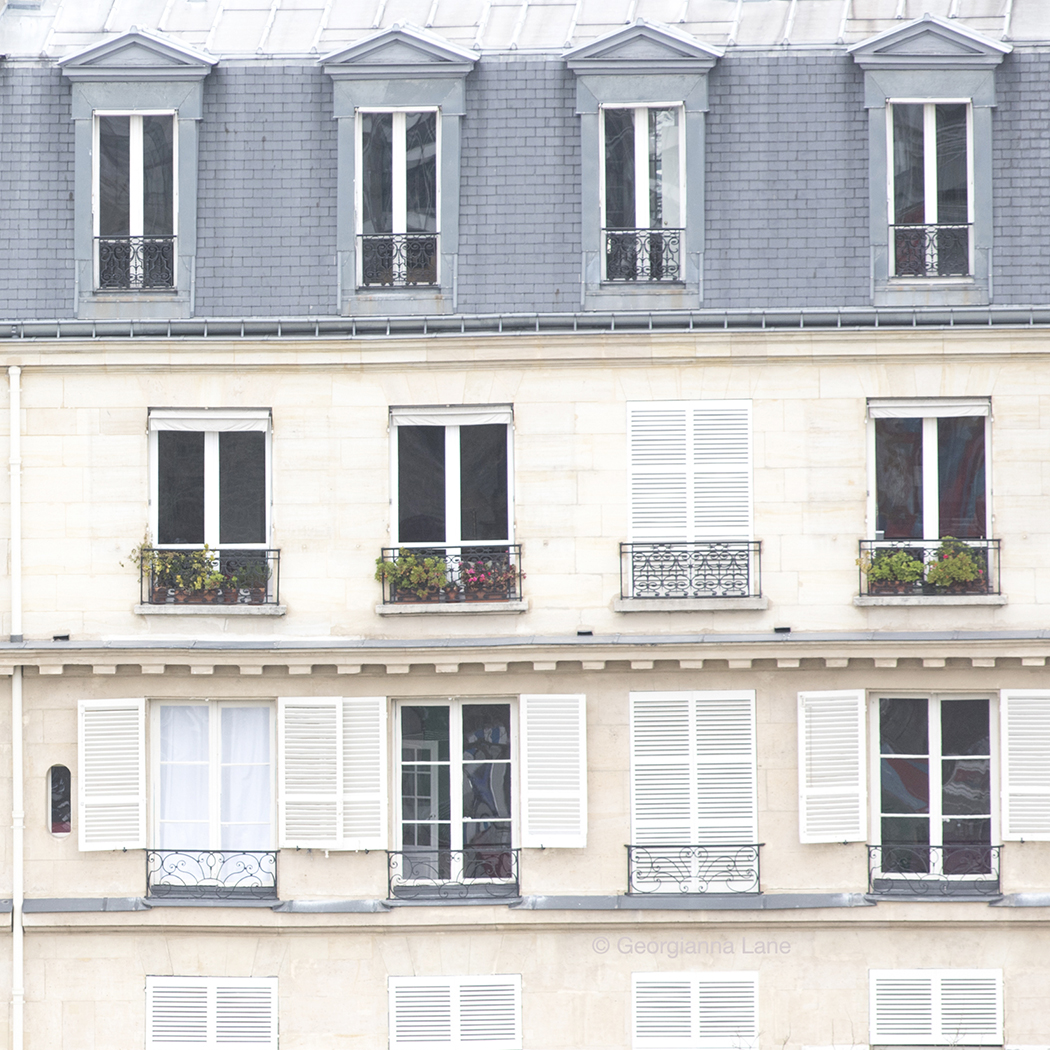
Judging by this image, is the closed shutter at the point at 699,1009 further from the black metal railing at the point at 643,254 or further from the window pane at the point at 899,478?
the black metal railing at the point at 643,254

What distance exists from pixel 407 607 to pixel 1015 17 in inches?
388

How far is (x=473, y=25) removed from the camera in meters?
21.2

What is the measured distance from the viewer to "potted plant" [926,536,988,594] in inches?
785

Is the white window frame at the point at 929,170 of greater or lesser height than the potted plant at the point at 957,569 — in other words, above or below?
above

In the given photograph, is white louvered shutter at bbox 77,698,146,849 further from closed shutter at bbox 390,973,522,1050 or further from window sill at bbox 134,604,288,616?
closed shutter at bbox 390,973,522,1050

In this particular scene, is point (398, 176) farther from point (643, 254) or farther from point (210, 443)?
point (210, 443)

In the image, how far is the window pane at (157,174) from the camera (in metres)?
20.7

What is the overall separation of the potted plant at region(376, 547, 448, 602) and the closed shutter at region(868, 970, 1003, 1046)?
6675mm

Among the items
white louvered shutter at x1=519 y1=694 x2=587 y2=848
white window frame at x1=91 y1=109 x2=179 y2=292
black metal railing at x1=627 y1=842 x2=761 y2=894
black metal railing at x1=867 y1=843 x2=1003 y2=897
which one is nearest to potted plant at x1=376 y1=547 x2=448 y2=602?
white louvered shutter at x1=519 y1=694 x2=587 y2=848

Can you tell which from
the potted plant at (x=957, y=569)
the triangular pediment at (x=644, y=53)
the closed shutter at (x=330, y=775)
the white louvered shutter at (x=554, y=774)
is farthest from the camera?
the closed shutter at (x=330, y=775)

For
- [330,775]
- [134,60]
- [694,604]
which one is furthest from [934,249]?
[134,60]

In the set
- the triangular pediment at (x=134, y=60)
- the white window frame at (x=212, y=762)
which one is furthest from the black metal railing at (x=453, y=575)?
the triangular pediment at (x=134, y=60)

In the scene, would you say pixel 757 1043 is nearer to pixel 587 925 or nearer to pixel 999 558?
pixel 587 925

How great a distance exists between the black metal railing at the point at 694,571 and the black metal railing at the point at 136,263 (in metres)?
6.25
